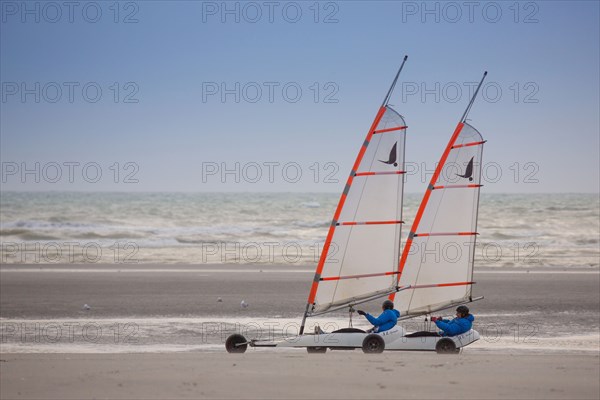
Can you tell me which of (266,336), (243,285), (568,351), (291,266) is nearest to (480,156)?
(568,351)

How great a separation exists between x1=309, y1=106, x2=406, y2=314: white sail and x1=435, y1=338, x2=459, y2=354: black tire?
173 centimetres

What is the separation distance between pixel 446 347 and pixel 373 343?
1.34 metres

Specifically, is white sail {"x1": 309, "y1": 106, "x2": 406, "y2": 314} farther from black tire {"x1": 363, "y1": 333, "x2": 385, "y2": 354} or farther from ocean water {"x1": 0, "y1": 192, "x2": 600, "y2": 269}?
ocean water {"x1": 0, "y1": 192, "x2": 600, "y2": 269}

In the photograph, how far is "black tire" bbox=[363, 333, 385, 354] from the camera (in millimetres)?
14688

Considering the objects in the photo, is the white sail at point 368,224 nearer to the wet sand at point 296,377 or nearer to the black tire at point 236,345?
the black tire at point 236,345

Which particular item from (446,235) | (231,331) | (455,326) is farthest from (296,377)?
(231,331)

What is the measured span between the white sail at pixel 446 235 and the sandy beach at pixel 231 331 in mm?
1371

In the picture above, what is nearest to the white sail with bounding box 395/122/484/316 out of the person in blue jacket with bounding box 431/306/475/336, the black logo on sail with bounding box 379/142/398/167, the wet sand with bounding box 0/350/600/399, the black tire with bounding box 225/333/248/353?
the black logo on sail with bounding box 379/142/398/167

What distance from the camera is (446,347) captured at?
14930mm

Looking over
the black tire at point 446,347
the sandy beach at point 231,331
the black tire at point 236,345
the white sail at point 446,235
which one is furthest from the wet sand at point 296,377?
the white sail at point 446,235

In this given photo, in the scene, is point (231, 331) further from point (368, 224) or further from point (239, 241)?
point (239, 241)

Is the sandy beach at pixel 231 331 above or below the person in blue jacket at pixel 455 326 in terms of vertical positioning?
below

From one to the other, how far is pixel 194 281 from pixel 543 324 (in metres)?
13.0

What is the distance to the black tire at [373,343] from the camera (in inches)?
578
